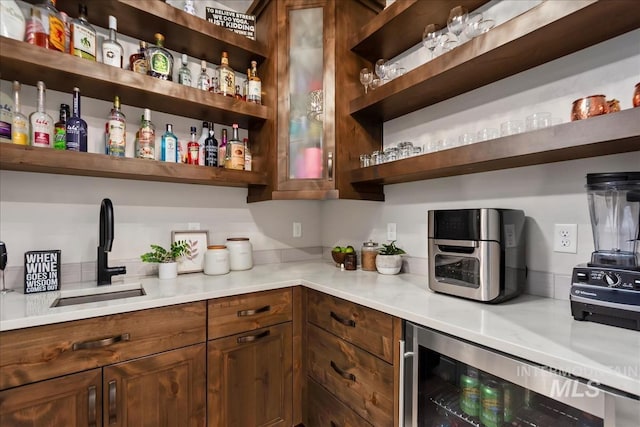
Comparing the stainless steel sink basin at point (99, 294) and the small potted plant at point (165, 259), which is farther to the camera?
the small potted plant at point (165, 259)

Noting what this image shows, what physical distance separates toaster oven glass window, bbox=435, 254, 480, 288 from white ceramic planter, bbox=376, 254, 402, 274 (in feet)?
1.31

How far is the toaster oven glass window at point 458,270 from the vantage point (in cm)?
117

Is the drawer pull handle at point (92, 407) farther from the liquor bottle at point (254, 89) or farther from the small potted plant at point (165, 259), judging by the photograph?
the liquor bottle at point (254, 89)

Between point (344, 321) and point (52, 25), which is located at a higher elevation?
point (52, 25)

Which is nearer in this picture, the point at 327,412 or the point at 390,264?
the point at 327,412

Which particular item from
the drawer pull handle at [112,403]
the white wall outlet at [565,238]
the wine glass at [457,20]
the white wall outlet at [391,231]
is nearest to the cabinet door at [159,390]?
the drawer pull handle at [112,403]

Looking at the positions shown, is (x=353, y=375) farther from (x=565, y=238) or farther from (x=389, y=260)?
(x=565, y=238)

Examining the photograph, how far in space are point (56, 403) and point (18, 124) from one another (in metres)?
1.15

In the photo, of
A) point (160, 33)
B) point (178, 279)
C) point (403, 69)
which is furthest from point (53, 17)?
point (403, 69)

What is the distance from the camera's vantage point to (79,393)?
3.52 ft

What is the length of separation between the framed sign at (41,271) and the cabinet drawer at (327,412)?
134 centimetres

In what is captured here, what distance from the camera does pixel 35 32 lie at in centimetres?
125

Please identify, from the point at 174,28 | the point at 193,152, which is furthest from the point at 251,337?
the point at 174,28

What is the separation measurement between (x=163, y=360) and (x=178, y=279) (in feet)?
1.60
